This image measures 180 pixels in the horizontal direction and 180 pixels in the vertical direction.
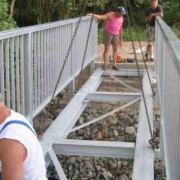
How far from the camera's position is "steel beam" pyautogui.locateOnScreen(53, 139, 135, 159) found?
5.69m

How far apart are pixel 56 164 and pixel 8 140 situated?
10.4 ft

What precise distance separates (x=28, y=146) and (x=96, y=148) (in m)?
3.42

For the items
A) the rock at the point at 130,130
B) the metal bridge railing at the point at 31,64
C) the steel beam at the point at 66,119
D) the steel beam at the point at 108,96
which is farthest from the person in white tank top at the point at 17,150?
the rock at the point at 130,130

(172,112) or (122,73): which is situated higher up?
(172,112)

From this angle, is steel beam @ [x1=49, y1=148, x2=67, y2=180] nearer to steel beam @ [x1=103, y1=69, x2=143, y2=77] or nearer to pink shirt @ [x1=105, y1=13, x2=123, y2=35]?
steel beam @ [x1=103, y1=69, x2=143, y2=77]

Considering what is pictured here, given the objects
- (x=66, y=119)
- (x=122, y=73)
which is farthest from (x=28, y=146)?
(x=122, y=73)

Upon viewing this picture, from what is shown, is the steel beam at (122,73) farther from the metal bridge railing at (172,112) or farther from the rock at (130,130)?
the metal bridge railing at (172,112)

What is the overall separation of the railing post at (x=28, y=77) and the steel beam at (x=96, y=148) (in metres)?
0.65

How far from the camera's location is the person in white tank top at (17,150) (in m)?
2.19

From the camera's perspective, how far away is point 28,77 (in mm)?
5305

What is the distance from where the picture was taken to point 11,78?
15.9 ft

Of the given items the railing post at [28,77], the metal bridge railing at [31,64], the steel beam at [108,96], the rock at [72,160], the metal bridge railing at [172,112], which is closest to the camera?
the metal bridge railing at [172,112]

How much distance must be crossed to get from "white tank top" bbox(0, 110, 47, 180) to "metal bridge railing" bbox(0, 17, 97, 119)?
200 centimetres

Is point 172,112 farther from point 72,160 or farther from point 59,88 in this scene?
point 72,160
